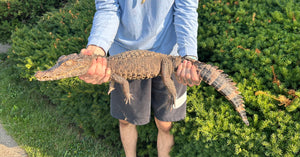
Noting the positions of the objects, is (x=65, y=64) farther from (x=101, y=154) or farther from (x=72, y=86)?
(x=101, y=154)

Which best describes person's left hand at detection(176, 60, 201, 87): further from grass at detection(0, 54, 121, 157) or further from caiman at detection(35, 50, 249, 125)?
grass at detection(0, 54, 121, 157)

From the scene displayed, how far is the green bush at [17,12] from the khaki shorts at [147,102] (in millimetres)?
4576

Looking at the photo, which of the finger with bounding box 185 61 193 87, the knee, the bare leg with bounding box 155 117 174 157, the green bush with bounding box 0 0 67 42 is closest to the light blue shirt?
the finger with bounding box 185 61 193 87

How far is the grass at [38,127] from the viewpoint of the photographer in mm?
3916

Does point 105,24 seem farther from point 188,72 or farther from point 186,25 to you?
point 188,72

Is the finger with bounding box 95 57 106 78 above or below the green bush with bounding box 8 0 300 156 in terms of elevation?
above

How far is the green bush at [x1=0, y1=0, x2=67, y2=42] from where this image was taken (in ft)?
20.4

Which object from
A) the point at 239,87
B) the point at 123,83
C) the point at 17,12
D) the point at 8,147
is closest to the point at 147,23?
A: the point at 123,83

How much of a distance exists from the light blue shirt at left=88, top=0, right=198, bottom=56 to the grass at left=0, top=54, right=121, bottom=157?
2.15 m

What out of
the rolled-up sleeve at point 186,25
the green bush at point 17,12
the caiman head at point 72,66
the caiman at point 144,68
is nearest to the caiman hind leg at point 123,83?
the caiman at point 144,68

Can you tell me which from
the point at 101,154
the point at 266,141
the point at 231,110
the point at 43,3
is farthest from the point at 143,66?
the point at 43,3

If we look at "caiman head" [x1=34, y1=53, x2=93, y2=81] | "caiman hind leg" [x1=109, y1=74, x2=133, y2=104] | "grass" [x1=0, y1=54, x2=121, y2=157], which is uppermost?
"caiman head" [x1=34, y1=53, x2=93, y2=81]

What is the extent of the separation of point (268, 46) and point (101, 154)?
2959 mm

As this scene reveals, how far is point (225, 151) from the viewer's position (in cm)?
260
